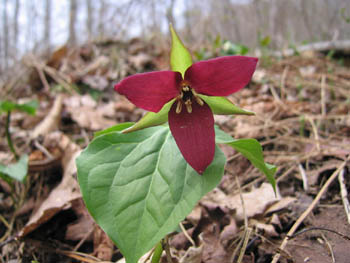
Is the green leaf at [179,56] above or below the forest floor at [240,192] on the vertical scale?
above

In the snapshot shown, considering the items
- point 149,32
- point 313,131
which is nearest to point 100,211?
point 313,131

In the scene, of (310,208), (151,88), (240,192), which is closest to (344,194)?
(310,208)

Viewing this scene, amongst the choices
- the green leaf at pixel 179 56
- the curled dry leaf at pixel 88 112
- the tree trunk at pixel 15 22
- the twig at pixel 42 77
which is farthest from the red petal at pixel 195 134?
the tree trunk at pixel 15 22

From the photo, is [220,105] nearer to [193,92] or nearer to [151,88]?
[193,92]

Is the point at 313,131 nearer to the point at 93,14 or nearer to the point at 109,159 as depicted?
the point at 109,159

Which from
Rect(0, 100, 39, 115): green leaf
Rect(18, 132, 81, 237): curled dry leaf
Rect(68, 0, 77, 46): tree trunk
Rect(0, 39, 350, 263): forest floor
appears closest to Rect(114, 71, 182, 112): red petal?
Rect(0, 39, 350, 263): forest floor

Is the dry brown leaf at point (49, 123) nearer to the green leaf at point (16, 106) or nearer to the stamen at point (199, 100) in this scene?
the green leaf at point (16, 106)
